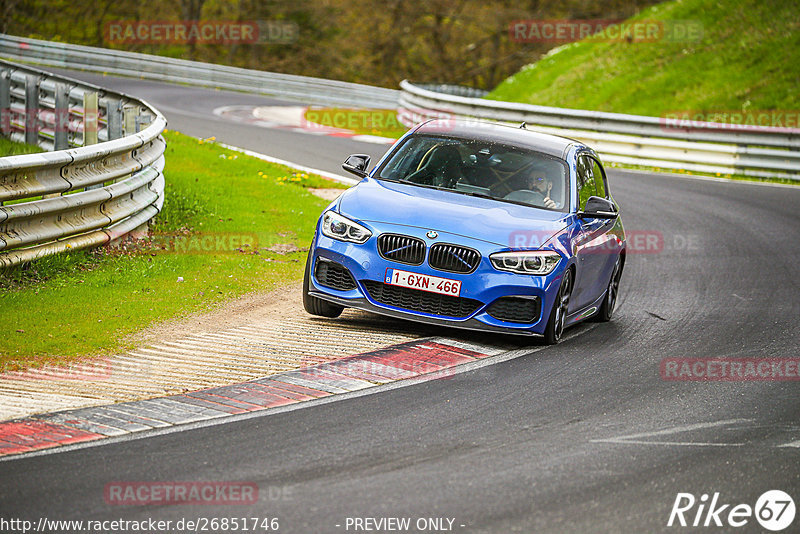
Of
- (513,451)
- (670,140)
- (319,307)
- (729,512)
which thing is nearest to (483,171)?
(319,307)

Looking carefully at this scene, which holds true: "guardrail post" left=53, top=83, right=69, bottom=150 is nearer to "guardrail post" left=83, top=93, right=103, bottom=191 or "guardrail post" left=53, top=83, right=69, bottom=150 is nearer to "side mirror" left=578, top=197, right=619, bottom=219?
"guardrail post" left=83, top=93, right=103, bottom=191

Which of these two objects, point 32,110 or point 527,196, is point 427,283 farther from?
point 32,110

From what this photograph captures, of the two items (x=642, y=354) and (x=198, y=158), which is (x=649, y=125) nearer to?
(x=198, y=158)

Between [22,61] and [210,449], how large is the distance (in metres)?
33.7

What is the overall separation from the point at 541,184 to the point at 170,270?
3732 mm

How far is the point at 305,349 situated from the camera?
27.5 ft

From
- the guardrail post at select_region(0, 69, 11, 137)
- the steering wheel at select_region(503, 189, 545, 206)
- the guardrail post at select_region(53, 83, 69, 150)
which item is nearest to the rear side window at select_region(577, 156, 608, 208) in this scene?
the steering wheel at select_region(503, 189, 545, 206)

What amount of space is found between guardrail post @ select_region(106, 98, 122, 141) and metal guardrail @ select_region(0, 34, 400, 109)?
2227cm

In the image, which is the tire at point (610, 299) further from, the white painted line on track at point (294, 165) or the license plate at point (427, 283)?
the white painted line on track at point (294, 165)

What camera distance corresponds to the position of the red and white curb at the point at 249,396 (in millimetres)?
6074

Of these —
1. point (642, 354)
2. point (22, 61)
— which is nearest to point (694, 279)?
point (642, 354)

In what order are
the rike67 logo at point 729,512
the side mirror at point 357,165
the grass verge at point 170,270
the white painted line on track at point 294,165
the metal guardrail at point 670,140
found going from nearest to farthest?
the rike67 logo at point 729,512, the grass verge at point 170,270, the side mirror at point 357,165, the white painted line on track at point 294,165, the metal guardrail at point 670,140

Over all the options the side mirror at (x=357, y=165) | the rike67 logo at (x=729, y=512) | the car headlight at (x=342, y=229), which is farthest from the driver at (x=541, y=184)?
the rike67 logo at (x=729, y=512)

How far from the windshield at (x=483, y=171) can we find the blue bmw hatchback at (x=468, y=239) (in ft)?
0.04
